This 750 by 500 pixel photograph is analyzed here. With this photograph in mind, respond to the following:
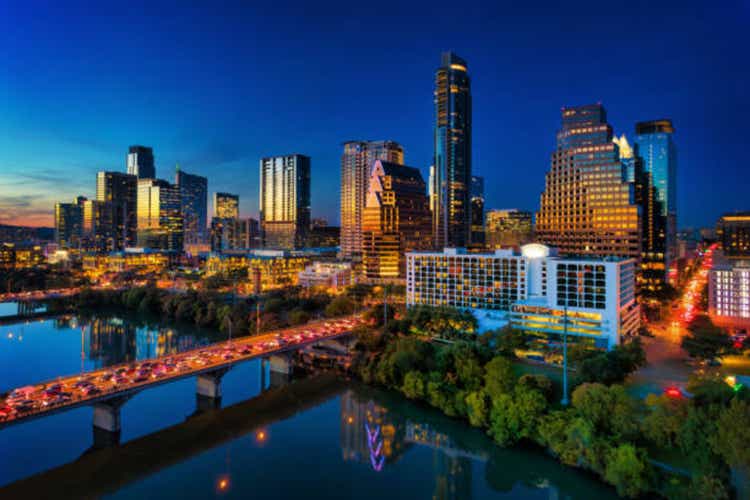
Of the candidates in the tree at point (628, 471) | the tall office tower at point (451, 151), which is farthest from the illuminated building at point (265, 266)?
the tree at point (628, 471)

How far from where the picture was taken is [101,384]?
147ft

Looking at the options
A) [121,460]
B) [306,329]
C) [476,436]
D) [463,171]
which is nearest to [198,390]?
[121,460]

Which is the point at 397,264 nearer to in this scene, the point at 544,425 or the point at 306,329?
the point at 306,329

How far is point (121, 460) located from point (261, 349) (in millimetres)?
22838

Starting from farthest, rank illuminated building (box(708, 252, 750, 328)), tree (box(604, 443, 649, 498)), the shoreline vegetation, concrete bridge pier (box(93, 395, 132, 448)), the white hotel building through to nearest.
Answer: illuminated building (box(708, 252, 750, 328)) < the white hotel building < concrete bridge pier (box(93, 395, 132, 448)) < tree (box(604, 443, 649, 498)) < the shoreline vegetation

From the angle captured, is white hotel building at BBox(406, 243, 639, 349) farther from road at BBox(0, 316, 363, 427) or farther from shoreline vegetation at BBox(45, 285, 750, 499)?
road at BBox(0, 316, 363, 427)

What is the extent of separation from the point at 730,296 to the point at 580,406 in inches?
2245

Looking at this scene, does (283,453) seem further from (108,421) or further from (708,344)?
(708,344)

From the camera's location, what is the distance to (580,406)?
3891 centimetres

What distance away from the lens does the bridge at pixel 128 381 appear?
38.8m

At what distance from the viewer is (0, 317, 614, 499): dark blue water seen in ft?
116

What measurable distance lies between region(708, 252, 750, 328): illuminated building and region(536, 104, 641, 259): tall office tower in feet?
50.6

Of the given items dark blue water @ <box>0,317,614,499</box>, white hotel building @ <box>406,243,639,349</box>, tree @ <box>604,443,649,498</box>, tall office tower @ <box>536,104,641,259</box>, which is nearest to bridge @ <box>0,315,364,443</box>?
dark blue water @ <box>0,317,614,499</box>

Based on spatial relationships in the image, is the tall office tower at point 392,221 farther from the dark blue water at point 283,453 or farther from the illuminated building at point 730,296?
the dark blue water at point 283,453
